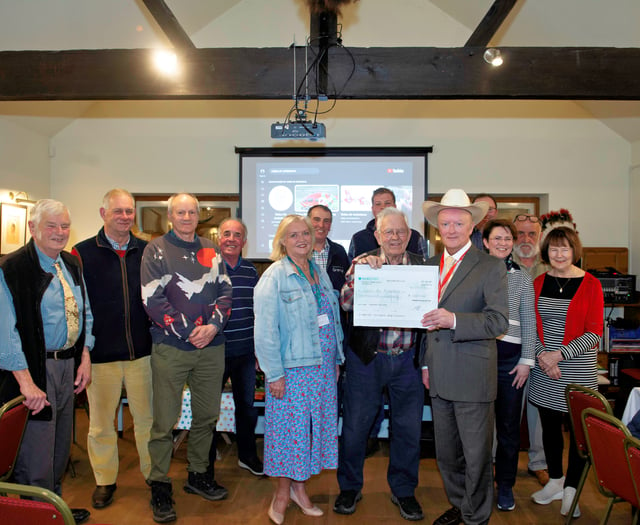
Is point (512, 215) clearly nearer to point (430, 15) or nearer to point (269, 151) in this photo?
point (430, 15)

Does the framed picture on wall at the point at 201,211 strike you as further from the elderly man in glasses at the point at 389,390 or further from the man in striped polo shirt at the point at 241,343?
the elderly man in glasses at the point at 389,390

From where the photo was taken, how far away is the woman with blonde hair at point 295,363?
8.70 ft

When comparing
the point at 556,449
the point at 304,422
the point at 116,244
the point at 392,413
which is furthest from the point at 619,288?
the point at 116,244

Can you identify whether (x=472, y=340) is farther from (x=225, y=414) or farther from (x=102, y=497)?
(x=102, y=497)

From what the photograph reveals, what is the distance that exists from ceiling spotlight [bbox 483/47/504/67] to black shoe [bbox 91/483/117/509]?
160 inches

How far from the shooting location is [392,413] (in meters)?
2.92

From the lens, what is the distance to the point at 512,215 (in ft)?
19.5

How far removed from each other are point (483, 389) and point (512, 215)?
13.3 ft

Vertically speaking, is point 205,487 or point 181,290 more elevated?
point 181,290

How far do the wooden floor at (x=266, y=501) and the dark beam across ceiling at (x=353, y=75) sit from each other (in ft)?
9.50

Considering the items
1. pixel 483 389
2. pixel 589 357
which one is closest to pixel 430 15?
pixel 589 357

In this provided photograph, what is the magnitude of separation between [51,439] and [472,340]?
228 cm

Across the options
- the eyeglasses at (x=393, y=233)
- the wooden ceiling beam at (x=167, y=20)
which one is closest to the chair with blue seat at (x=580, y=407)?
the eyeglasses at (x=393, y=233)

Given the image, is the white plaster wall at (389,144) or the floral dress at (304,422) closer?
the floral dress at (304,422)
